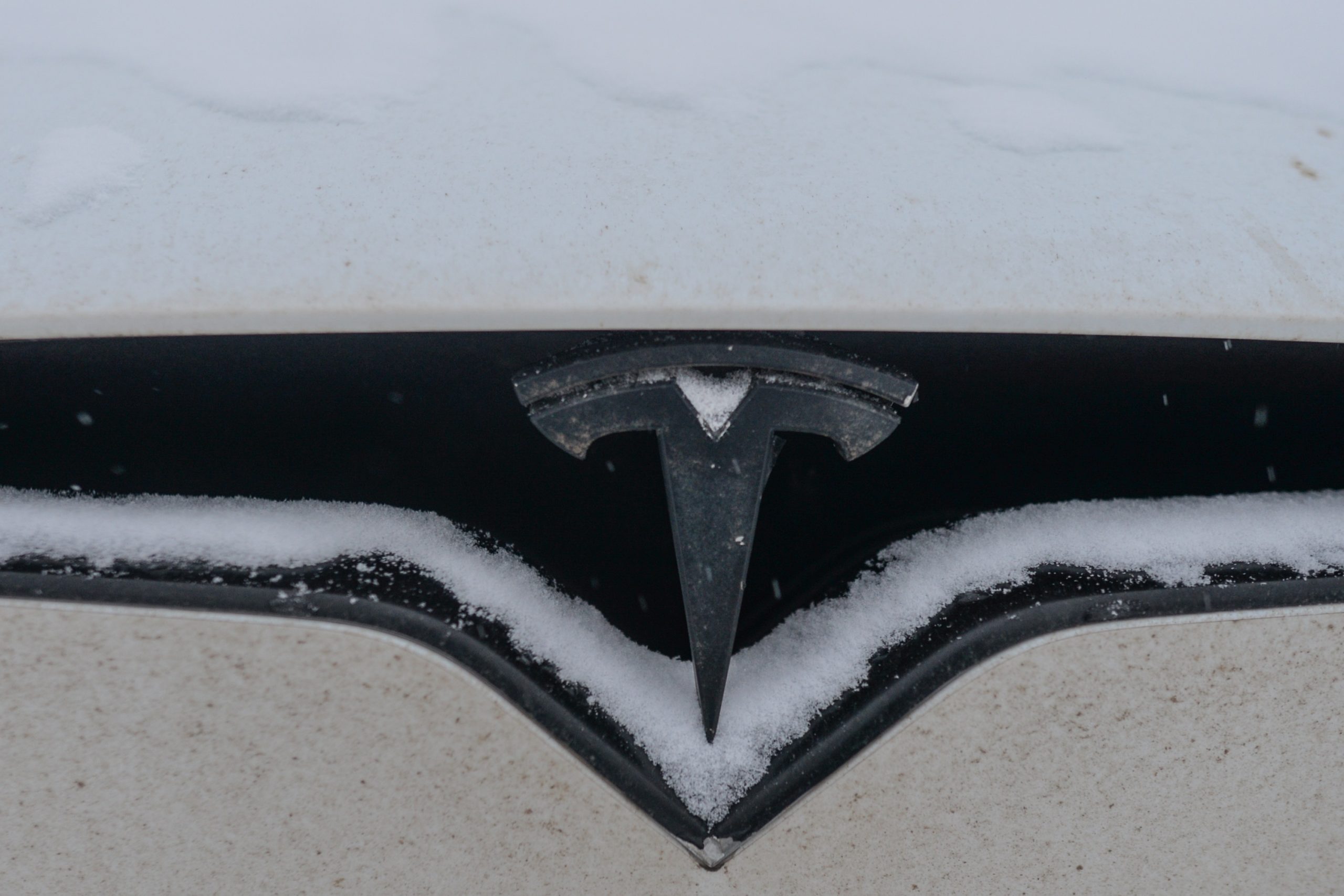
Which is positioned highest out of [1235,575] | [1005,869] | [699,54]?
[699,54]

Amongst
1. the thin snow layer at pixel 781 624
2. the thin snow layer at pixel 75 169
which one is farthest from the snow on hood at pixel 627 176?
the thin snow layer at pixel 781 624

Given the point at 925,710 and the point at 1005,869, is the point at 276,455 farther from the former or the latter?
the point at 1005,869

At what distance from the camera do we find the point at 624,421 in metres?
0.61

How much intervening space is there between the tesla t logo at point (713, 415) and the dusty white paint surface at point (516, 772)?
21 centimetres

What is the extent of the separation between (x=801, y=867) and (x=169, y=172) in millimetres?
819

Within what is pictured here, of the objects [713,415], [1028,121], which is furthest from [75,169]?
[1028,121]

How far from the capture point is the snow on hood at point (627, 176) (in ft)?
1.86

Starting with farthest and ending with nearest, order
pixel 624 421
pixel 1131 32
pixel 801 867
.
A: pixel 1131 32
pixel 801 867
pixel 624 421

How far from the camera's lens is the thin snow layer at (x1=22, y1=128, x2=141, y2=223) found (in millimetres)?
604

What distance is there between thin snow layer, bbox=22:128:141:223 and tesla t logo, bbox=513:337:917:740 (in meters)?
0.37

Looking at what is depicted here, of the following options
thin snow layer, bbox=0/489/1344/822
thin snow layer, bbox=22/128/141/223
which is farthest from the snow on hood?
thin snow layer, bbox=0/489/1344/822

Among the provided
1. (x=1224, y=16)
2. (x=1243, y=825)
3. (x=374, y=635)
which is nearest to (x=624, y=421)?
(x=374, y=635)

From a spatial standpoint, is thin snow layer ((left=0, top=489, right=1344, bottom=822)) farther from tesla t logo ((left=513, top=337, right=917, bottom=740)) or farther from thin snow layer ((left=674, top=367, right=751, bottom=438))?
thin snow layer ((left=674, top=367, right=751, bottom=438))

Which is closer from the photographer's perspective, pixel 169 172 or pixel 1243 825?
pixel 169 172
